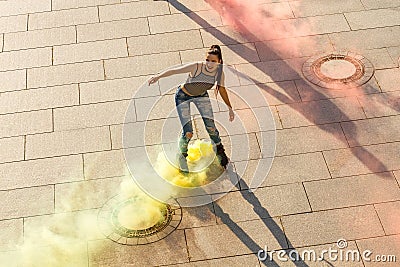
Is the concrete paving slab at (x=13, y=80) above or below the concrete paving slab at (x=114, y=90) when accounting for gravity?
above

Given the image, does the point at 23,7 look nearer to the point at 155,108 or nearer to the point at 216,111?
the point at 155,108

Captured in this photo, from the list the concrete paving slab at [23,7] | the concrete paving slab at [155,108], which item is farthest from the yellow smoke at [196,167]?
the concrete paving slab at [23,7]

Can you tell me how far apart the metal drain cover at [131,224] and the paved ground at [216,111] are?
0.43 ft

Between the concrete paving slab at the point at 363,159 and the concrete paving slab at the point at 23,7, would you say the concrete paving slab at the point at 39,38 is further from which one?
the concrete paving slab at the point at 363,159

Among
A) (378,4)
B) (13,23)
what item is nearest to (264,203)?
(378,4)

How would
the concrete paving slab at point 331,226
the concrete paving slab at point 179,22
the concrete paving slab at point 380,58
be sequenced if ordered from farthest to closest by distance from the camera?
the concrete paving slab at point 179,22 < the concrete paving slab at point 380,58 < the concrete paving slab at point 331,226

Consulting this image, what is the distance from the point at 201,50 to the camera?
1205 centimetres

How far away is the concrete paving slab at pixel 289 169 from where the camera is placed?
979 centimetres

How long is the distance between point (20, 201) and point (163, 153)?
2328 millimetres

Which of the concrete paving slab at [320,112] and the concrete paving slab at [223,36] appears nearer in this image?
the concrete paving slab at [320,112]

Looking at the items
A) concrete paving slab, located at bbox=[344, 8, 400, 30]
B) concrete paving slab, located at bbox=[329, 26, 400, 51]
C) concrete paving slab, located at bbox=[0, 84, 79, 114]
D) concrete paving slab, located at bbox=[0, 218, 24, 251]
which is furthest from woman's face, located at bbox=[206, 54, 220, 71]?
concrete paving slab, located at bbox=[344, 8, 400, 30]

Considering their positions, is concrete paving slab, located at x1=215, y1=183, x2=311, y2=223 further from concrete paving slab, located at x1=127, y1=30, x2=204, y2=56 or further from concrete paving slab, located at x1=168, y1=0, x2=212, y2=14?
concrete paving slab, located at x1=168, y1=0, x2=212, y2=14

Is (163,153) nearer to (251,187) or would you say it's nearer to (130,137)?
(130,137)

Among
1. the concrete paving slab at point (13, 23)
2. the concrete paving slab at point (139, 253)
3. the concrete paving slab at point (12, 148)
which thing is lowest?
the concrete paving slab at point (139, 253)
